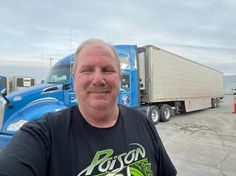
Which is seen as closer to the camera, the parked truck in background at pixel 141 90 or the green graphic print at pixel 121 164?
the green graphic print at pixel 121 164

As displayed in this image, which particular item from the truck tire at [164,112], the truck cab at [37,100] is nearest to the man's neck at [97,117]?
the truck cab at [37,100]

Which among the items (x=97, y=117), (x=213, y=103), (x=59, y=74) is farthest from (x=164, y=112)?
(x=213, y=103)

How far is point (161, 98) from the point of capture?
11.7 meters

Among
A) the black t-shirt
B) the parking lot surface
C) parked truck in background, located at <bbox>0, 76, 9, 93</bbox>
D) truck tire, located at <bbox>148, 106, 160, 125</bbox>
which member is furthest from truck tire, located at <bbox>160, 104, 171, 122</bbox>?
parked truck in background, located at <bbox>0, 76, 9, 93</bbox>

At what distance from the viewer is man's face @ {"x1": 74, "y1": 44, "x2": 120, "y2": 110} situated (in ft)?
4.71

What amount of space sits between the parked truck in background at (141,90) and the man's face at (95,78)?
0.12 meters

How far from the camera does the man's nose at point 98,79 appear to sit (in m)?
1.42

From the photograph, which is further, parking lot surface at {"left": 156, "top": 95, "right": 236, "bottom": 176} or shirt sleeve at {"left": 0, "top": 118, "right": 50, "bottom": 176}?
parking lot surface at {"left": 156, "top": 95, "right": 236, "bottom": 176}

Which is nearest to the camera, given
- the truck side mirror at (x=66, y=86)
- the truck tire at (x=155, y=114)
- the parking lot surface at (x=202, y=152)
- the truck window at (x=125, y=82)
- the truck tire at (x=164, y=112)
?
the parking lot surface at (x=202, y=152)

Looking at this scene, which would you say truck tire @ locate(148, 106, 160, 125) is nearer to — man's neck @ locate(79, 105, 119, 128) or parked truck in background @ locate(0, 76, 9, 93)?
man's neck @ locate(79, 105, 119, 128)

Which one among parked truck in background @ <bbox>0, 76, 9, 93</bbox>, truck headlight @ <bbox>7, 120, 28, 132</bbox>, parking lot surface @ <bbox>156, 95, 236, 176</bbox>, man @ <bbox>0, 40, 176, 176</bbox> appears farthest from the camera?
parked truck in background @ <bbox>0, 76, 9, 93</bbox>

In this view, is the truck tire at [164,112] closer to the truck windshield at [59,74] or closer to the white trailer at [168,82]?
the white trailer at [168,82]

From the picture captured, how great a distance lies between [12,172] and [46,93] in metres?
4.81

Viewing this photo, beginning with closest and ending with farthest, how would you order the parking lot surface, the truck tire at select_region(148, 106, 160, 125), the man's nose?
1. the man's nose
2. the parking lot surface
3. the truck tire at select_region(148, 106, 160, 125)
